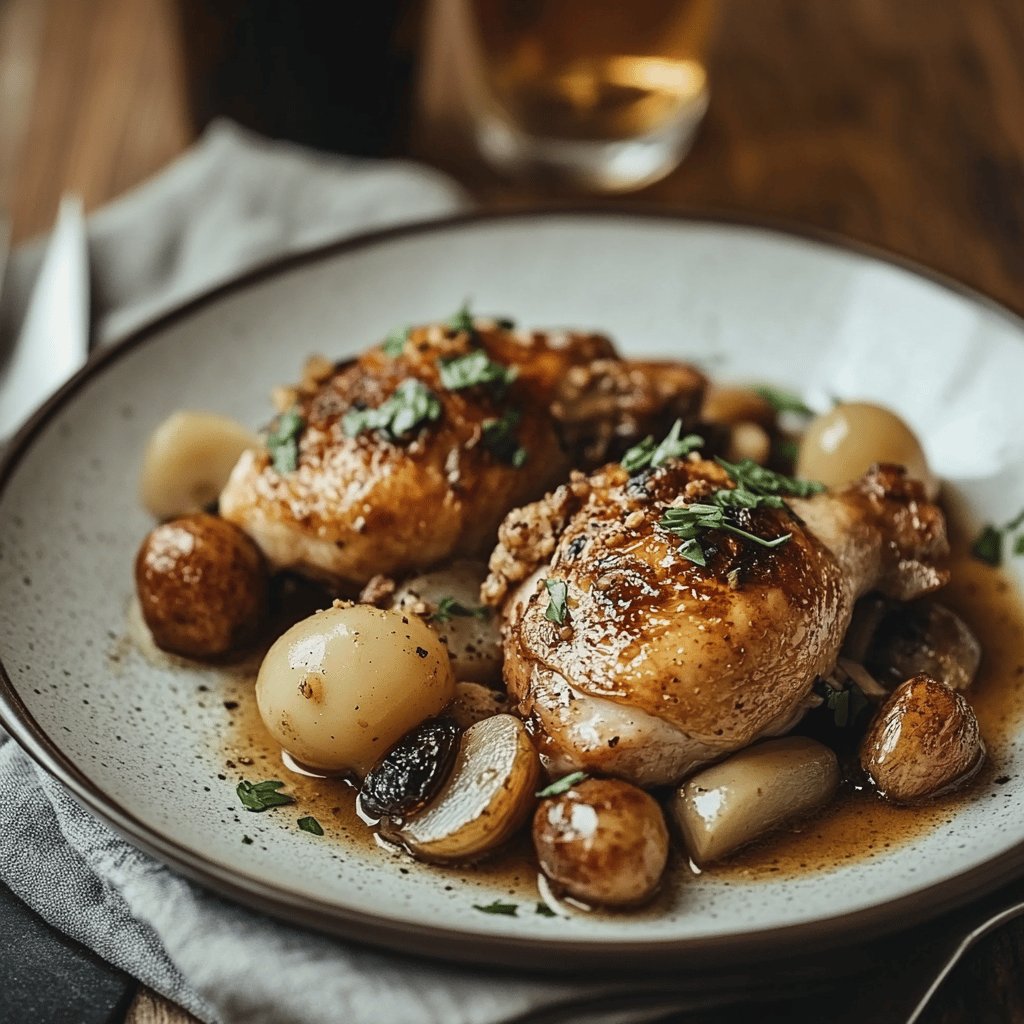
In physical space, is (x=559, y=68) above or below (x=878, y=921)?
above

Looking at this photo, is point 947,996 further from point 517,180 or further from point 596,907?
point 517,180

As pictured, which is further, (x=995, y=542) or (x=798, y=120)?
(x=798, y=120)

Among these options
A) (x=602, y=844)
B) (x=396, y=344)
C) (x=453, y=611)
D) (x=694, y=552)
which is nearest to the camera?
(x=602, y=844)

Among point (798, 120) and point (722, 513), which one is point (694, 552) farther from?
point (798, 120)

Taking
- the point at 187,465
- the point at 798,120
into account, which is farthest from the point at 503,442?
the point at 798,120

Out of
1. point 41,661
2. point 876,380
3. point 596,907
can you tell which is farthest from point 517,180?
point 596,907

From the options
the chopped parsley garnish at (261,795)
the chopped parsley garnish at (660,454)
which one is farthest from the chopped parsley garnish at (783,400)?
the chopped parsley garnish at (261,795)
